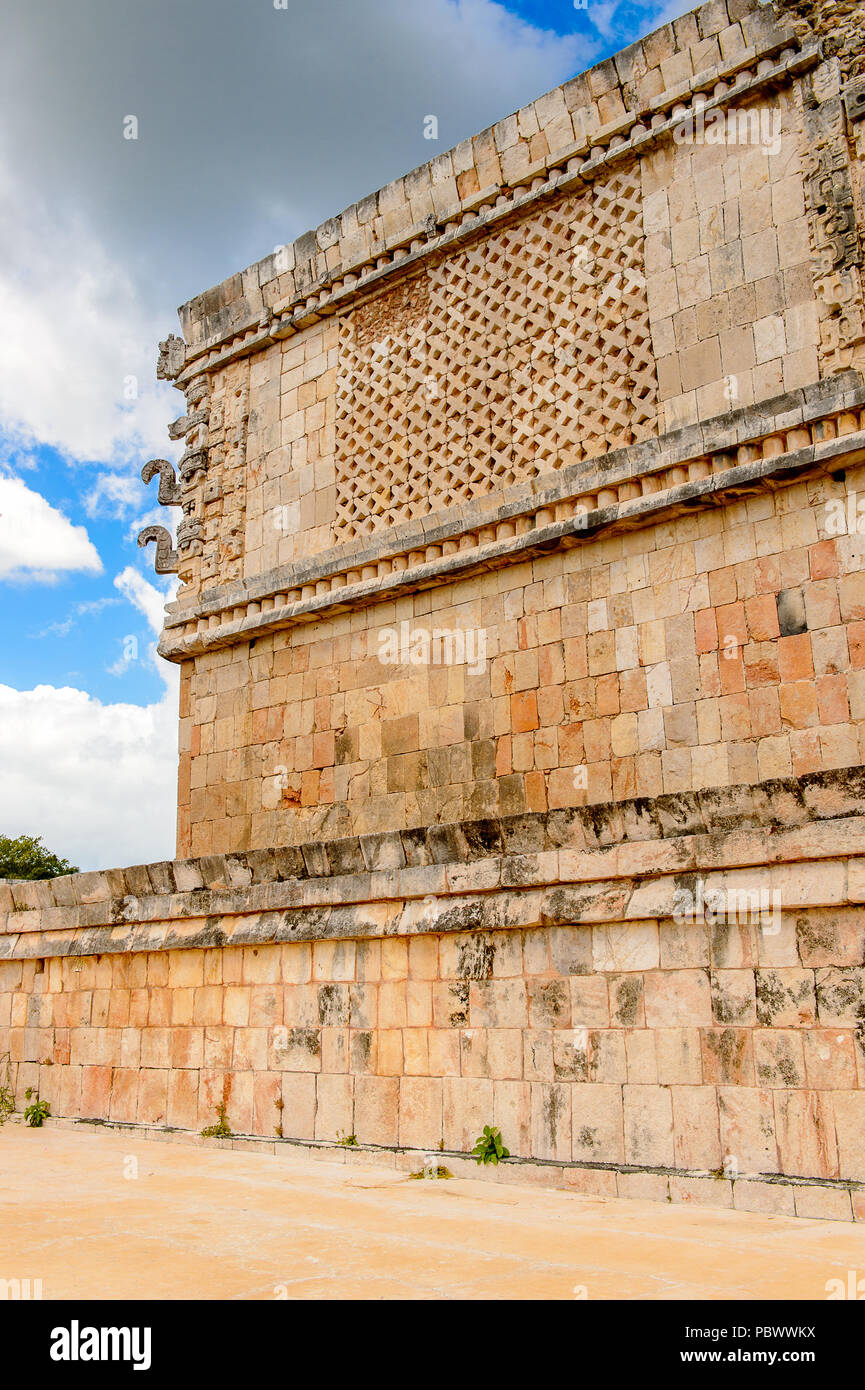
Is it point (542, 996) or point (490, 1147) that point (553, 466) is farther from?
point (490, 1147)

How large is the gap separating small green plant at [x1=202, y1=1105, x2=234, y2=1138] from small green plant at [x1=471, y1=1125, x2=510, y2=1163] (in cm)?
181

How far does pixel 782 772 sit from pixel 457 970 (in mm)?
2354

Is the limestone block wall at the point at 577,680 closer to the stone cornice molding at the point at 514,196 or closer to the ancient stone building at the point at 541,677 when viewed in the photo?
the ancient stone building at the point at 541,677

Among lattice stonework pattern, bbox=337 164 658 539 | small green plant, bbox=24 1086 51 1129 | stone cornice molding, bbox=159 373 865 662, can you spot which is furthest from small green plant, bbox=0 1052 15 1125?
lattice stonework pattern, bbox=337 164 658 539

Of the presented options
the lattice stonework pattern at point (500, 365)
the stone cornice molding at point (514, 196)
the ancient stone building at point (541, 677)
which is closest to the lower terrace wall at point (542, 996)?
the ancient stone building at point (541, 677)

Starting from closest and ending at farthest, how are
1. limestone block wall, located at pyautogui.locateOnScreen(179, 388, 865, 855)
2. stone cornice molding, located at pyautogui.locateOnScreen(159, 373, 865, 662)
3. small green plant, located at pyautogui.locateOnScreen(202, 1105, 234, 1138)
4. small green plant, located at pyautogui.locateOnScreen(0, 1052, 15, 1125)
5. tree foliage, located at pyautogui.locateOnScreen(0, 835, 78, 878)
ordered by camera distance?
small green plant, located at pyautogui.locateOnScreen(202, 1105, 234, 1138) < limestone block wall, located at pyautogui.locateOnScreen(179, 388, 865, 855) < stone cornice molding, located at pyautogui.locateOnScreen(159, 373, 865, 662) < small green plant, located at pyautogui.locateOnScreen(0, 1052, 15, 1125) < tree foliage, located at pyautogui.locateOnScreen(0, 835, 78, 878)

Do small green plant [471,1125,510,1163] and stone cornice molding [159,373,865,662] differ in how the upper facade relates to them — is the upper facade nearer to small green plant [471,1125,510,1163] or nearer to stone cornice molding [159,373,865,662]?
stone cornice molding [159,373,865,662]

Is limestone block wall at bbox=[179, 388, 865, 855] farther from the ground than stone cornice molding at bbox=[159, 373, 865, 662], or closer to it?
closer to it

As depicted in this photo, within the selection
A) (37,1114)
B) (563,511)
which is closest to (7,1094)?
(37,1114)

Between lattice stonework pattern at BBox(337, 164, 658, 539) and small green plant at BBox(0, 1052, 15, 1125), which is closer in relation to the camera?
small green plant at BBox(0, 1052, 15, 1125)

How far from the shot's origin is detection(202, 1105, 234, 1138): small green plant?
660 centimetres

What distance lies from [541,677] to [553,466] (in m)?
1.57
